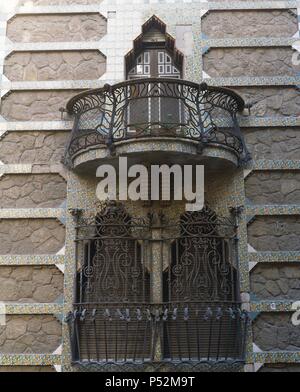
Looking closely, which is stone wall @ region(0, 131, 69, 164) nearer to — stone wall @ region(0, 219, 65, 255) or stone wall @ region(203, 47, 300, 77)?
stone wall @ region(0, 219, 65, 255)

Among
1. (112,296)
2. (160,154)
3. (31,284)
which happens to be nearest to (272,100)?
Result: (160,154)

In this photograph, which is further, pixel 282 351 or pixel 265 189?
pixel 265 189

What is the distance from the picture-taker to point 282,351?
738 cm

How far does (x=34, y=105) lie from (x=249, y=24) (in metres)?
3.74

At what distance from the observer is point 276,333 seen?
7.46 meters

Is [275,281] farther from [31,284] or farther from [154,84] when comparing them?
[31,284]

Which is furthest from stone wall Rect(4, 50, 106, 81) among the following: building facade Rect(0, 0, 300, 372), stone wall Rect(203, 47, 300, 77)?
stone wall Rect(203, 47, 300, 77)

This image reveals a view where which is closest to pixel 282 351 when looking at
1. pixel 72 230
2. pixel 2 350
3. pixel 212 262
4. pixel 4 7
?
pixel 212 262

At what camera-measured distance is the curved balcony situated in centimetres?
736

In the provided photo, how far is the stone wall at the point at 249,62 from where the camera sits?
8.57 meters

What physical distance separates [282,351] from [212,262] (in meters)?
1.53

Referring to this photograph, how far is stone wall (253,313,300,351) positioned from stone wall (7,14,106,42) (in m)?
5.14

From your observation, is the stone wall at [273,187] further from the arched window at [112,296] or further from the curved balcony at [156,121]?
the arched window at [112,296]

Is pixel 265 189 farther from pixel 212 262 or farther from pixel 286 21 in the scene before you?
pixel 286 21
